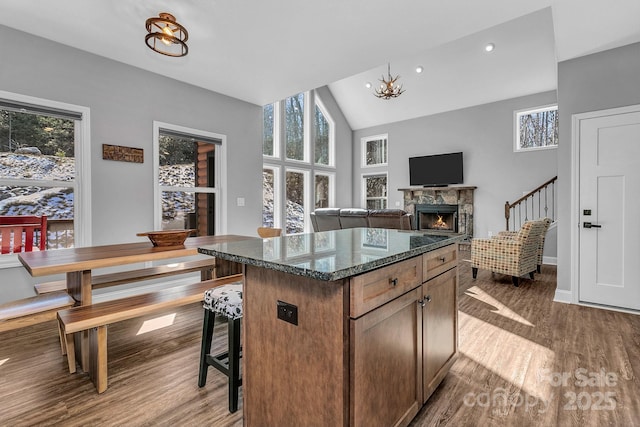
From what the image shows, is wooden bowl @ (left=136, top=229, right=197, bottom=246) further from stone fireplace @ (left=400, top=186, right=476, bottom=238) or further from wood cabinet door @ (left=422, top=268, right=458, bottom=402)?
stone fireplace @ (left=400, top=186, right=476, bottom=238)

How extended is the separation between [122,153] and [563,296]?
522 cm

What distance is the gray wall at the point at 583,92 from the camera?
10.3 feet

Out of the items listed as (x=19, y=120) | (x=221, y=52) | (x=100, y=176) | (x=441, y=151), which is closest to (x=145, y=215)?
(x=100, y=176)

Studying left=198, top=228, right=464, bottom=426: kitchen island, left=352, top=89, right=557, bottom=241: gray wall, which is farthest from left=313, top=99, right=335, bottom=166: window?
left=198, top=228, right=464, bottom=426: kitchen island

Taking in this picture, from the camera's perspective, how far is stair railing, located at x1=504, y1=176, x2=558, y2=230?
234 inches

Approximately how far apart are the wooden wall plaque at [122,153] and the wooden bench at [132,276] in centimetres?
130

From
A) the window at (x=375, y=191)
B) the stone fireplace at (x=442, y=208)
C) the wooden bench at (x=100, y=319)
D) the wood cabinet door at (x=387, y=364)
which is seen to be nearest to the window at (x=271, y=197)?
the window at (x=375, y=191)

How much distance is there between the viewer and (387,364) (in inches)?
50.9

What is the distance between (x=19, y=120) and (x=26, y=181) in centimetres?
59

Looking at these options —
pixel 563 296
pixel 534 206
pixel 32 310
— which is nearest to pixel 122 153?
pixel 32 310

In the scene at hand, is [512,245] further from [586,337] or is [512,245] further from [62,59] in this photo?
[62,59]

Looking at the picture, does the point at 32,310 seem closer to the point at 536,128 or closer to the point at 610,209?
the point at 610,209

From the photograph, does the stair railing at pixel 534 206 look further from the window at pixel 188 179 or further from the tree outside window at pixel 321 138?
the window at pixel 188 179

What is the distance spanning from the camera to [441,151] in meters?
7.62
